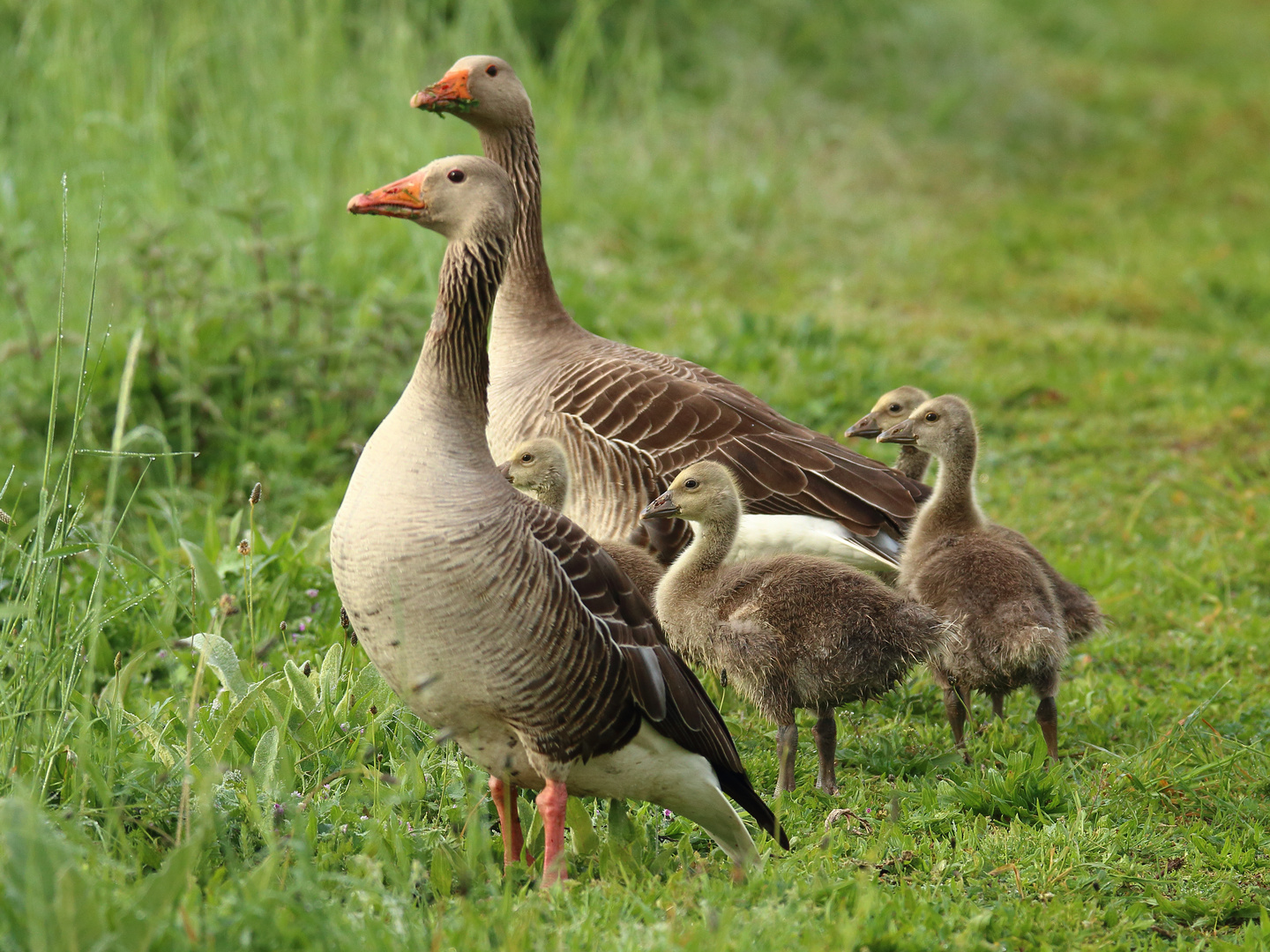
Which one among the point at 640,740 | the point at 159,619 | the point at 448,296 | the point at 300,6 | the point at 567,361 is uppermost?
the point at 300,6

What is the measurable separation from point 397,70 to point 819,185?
4.76m

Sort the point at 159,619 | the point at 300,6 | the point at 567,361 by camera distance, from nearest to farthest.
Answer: the point at 159,619, the point at 567,361, the point at 300,6

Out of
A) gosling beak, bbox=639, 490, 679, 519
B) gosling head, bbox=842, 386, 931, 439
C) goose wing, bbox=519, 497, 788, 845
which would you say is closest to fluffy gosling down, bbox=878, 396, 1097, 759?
gosling head, bbox=842, 386, 931, 439

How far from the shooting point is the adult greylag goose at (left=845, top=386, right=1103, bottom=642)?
16.2 ft

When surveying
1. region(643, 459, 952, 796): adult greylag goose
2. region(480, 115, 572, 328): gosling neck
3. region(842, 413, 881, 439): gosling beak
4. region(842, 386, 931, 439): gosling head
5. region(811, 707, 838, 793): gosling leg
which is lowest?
region(811, 707, 838, 793): gosling leg

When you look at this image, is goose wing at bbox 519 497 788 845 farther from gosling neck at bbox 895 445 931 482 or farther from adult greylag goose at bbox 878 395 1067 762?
gosling neck at bbox 895 445 931 482

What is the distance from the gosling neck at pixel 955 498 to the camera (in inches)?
198

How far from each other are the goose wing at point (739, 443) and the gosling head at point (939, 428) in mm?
260

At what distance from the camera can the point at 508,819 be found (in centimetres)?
378

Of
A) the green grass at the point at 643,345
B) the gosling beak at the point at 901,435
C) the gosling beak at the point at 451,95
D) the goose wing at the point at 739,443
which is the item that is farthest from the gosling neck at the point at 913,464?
the gosling beak at the point at 451,95

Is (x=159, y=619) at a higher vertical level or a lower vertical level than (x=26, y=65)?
lower

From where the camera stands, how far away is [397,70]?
35.9ft

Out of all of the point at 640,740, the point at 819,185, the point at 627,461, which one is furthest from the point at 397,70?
the point at 640,740

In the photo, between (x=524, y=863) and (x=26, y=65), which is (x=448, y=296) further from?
(x=26, y=65)
